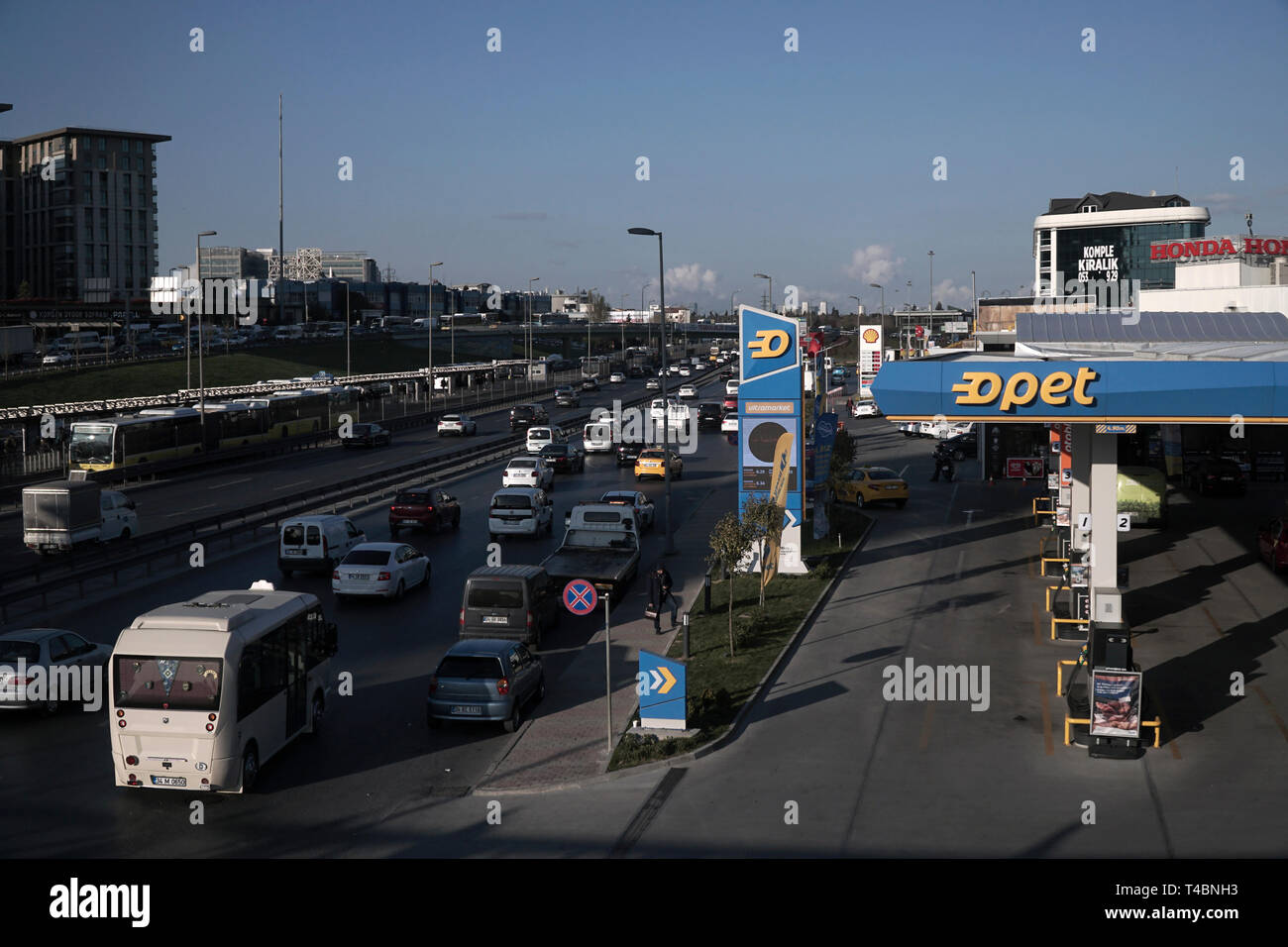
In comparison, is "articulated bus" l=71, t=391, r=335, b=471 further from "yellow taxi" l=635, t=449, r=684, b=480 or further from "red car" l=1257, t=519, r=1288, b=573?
"red car" l=1257, t=519, r=1288, b=573

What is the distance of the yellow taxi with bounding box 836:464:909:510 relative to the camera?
41.1 meters

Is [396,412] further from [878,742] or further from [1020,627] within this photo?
[878,742]

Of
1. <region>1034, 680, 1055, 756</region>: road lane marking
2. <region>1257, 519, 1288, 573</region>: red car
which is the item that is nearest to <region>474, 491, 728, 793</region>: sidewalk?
<region>1034, 680, 1055, 756</region>: road lane marking

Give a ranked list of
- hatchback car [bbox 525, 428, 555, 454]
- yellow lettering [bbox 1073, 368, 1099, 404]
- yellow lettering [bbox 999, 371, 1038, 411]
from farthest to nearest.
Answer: hatchback car [bbox 525, 428, 555, 454], yellow lettering [bbox 999, 371, 1038, 411], yellow lettering [bbox 1073, 368, 1099, 404]

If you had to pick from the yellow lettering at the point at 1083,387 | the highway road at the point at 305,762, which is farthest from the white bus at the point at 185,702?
the yellow lettering at the point at 1083,387

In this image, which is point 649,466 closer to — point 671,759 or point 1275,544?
point 1275,544

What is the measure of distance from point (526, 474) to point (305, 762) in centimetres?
2779

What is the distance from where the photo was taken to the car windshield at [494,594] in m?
21.9

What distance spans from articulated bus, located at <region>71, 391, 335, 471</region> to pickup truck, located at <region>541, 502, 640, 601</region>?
25680 mm

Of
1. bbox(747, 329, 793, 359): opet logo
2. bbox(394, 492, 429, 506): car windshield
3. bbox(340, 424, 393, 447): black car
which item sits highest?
bbox(747, 329, 793, 359): opet logo

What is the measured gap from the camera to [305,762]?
16.2 meters

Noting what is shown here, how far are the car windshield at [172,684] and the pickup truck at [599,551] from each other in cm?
1100

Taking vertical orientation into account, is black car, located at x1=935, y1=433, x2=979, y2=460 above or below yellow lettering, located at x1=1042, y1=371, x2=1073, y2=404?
below

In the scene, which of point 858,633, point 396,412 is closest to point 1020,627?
point 858,633
